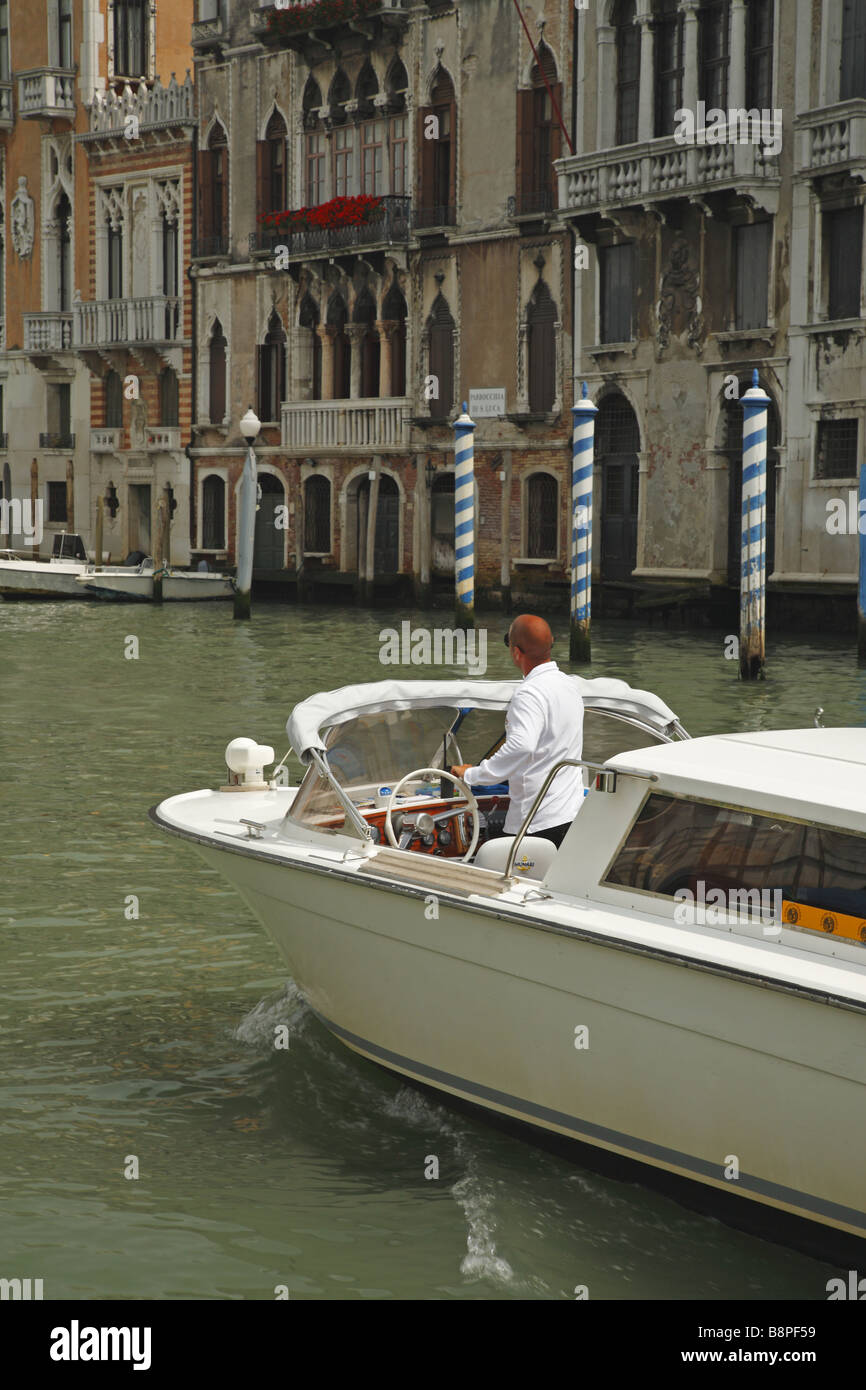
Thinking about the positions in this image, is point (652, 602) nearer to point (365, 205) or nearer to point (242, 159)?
point (365, 205)

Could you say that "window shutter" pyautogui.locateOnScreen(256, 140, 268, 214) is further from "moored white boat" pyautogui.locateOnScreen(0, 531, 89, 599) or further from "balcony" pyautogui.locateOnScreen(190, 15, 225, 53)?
"moored white boat" pyautogui.locateOnScreen(0, 531, 89, 599)

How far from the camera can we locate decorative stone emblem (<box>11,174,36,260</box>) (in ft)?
126

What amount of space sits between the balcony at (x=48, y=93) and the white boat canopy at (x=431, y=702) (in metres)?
33.4

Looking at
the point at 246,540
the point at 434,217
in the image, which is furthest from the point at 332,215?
the point at 246,540

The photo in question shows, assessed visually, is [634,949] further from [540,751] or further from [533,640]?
[533,640]

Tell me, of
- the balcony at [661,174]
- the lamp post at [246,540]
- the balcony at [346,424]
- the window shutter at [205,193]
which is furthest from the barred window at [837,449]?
the window shutter at [205,193]

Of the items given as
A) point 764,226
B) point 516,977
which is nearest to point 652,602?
point 764,226

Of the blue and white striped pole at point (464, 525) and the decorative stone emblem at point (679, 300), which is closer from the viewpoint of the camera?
the blue and white striped pole at point (464, 525)

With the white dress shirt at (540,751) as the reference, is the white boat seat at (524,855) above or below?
below

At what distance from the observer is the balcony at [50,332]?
1490 inches

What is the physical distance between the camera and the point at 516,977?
4988 millimetres
